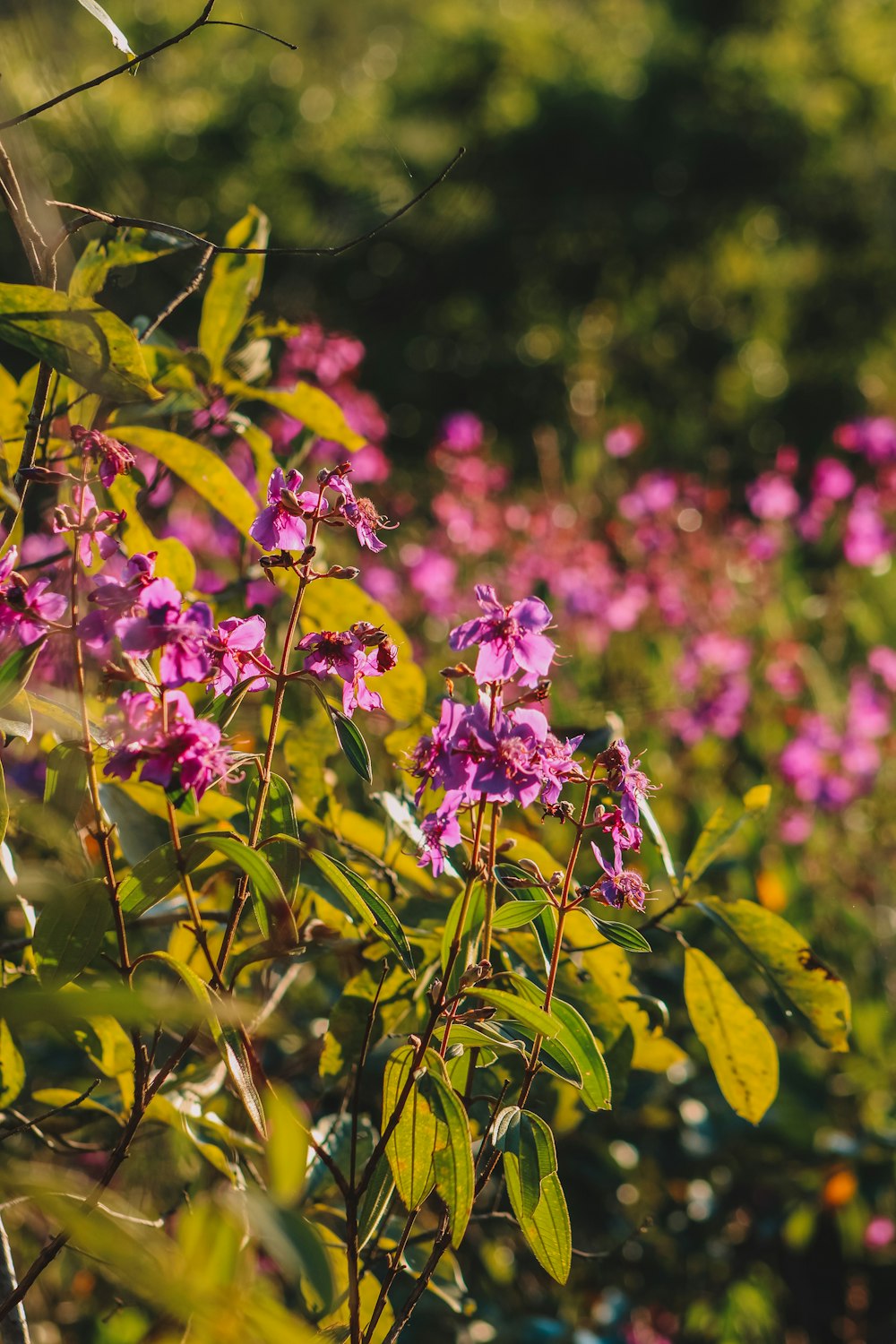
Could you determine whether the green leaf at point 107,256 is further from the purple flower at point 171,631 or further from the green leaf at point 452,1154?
the green leaf at point 452,1154

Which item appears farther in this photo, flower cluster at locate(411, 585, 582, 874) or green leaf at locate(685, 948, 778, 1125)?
green leaf at locate(685, 948, 778, 1125)

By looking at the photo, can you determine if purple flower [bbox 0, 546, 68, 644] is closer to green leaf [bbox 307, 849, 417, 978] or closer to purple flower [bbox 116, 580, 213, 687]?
purple flower [bbox 116, 580, 213, 687]

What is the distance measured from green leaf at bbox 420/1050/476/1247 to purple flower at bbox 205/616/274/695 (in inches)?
10.4

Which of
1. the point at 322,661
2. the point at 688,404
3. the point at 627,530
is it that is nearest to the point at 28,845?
the point at 322,661

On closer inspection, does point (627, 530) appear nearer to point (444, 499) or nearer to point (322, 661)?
point (444, 499)

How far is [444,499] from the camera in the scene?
11.2 ft

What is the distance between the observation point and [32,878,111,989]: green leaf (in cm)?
69

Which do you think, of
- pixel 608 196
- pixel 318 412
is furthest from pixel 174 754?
pixel 608 196

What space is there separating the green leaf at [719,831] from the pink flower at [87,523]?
548 millimetres

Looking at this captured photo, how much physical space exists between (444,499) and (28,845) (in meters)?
2.29

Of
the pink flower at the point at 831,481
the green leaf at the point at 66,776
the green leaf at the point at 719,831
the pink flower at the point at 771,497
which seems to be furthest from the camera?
the pink flower at the point at 771,497

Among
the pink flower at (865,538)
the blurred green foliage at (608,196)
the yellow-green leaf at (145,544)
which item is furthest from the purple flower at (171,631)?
the blurred green foliage at (608,196)

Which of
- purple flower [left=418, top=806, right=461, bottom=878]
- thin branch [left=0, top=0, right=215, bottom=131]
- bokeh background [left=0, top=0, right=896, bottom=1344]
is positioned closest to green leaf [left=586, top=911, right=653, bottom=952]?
purple flower [left=418, top=806, right=461, bottom=878]

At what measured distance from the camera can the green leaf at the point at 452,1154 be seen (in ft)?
2.21
